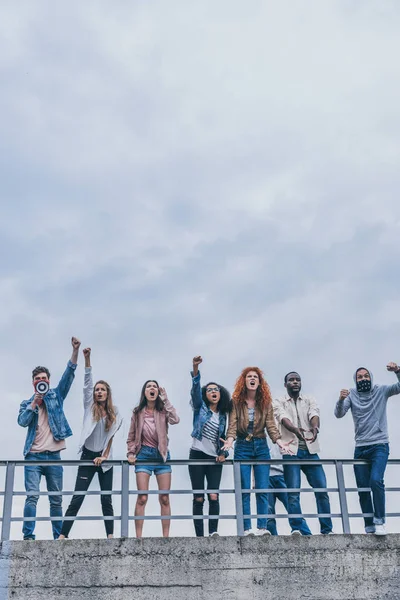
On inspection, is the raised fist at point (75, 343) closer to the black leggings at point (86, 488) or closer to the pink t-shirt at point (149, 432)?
the pink t-shirt at point (149, 432)

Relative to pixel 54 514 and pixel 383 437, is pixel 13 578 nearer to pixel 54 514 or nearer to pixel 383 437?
pixel 54 514

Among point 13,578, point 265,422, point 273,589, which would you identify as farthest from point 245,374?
point 13,578

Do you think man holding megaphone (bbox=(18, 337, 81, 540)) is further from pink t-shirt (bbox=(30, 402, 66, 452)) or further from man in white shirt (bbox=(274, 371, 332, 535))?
man in white shirt (bbox=(274, 371, 332, 535))

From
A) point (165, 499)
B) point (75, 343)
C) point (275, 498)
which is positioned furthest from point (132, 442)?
point (275, 498)

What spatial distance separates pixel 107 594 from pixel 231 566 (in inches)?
62.2

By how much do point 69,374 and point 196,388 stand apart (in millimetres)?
1764

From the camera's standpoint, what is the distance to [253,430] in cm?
1120

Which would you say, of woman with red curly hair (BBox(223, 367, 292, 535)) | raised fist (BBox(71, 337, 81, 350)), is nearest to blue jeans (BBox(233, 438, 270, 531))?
woman with red curly hair (BBox(223, 367, 292, 535))

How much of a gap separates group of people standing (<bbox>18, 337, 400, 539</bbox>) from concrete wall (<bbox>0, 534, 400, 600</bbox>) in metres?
0.24

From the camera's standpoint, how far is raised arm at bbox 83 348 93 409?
11281 mm

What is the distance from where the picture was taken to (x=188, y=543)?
10523 millimetres

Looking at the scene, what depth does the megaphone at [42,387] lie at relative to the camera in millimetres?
11156

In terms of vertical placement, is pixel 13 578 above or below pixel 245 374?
below

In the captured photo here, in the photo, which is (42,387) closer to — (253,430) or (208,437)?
(208,437)
